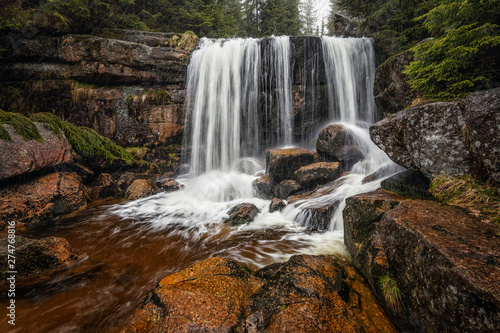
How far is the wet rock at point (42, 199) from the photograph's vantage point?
5.87 meters

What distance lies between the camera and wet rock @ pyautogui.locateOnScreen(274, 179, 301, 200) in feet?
24.6

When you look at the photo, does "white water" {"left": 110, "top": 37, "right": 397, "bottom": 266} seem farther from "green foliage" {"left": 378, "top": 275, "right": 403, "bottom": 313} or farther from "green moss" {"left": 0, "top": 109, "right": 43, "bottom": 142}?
"green foliage" {"left": 378, "top": 275, "right": 403, "bottom": 313}

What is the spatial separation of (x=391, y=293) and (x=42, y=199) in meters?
9.51

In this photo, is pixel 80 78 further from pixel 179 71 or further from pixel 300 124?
pixel 300 124

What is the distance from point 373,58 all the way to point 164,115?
1318cm

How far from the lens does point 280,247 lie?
4551mm

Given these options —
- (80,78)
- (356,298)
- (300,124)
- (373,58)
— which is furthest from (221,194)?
(373,58)

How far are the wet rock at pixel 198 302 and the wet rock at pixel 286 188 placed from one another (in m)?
5.00

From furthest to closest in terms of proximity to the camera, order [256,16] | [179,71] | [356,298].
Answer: [256,16], [179,71], [356,298]

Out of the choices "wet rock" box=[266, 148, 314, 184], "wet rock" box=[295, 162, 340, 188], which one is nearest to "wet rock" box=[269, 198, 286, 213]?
"wet rock" box=[295, 162, 340, 188]

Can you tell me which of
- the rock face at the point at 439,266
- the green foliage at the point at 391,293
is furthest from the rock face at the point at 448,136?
the green foliage at the point at 391,293

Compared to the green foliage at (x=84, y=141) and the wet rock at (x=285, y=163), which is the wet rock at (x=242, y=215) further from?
the green foliage at (x=84, y=141)

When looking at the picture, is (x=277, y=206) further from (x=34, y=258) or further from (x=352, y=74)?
(x=352, y=74)

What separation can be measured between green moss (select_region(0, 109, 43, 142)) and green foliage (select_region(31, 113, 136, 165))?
1.80ft
